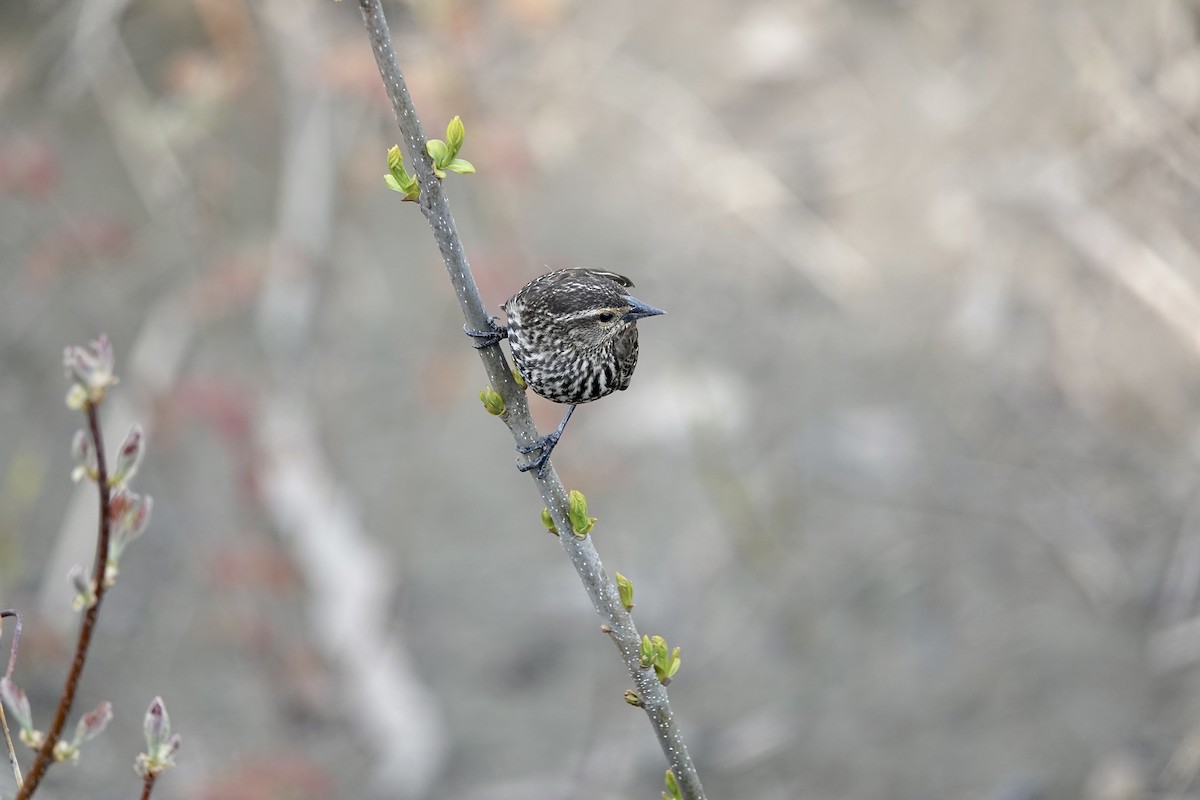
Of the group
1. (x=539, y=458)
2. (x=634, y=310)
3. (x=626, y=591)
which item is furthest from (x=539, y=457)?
(x=634, y=310)

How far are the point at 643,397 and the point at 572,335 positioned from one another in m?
4.66

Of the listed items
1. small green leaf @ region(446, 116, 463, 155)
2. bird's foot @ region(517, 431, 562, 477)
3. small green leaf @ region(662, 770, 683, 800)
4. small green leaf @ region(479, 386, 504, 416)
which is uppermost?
small green leaf @ region(446, 116, 463, 155)

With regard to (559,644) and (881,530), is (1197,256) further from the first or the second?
(559,644)

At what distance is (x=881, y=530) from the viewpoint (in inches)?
228

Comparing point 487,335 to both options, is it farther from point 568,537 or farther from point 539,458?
point 568,537

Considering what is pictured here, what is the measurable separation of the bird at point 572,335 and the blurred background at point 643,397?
2.92m

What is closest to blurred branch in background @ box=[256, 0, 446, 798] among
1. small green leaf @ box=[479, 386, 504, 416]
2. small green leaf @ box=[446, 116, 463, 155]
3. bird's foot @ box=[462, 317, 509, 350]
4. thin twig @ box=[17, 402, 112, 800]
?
bird's foot @ box=[462, 317, 509, 350]

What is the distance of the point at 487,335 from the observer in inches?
70.6

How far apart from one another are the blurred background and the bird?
292cm

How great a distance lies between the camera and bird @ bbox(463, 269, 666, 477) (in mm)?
2006

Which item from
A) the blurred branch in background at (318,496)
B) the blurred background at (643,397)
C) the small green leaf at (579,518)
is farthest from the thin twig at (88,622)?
the blurred branch in background at (318,496)

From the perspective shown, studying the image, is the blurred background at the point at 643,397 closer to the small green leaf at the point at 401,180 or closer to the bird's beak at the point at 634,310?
the bird's beak at the point at 634,310

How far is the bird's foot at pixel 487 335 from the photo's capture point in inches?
70.1

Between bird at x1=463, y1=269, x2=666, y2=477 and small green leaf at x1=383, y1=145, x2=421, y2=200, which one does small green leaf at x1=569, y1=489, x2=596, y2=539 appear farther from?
small green leaf at x1=383, y1=145, x2=421, y2=200
